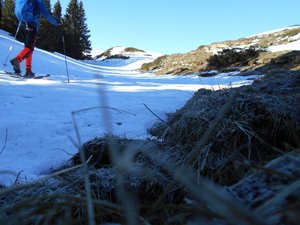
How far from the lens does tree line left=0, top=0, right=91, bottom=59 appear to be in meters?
33.9

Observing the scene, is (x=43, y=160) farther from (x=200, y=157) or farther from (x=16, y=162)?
(x=200, y=157)

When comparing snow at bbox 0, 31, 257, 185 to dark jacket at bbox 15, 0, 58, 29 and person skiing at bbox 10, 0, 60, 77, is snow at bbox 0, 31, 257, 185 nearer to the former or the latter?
person skiing at bbox 10, 0, 60, 77

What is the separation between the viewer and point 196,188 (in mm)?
409

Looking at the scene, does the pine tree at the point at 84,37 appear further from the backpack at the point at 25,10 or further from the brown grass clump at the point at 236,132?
the brown grass clump at the point at 236,132

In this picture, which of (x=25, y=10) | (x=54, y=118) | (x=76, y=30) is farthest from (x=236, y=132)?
(x=76, y=30)

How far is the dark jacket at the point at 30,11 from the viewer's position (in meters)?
8.22

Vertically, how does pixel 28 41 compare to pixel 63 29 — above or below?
below

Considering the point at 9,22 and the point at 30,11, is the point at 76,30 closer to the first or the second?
the point at 9,22

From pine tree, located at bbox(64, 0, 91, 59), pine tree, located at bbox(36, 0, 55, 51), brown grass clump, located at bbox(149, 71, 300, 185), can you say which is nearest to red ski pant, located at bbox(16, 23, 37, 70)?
brown grass clump, located at bbox(149, 71, 300, 185)

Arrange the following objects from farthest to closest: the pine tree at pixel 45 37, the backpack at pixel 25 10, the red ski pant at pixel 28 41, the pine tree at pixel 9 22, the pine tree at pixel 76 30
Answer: the pine tree at pixel 76 30 → the pine tree at pixel 45 37 → the pine tree at pixel 9 22 → the backpack at pixel 25 10 → the red ski pant at pixel 28 41

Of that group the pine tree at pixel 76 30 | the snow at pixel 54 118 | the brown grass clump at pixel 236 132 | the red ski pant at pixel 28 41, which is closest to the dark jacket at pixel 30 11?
the red ski pant at pixel 28 41

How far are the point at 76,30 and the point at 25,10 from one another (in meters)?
38.4

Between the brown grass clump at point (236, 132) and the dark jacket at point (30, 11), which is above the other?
the dark jacket at point (30, 11)

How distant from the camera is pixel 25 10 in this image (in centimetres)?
823
